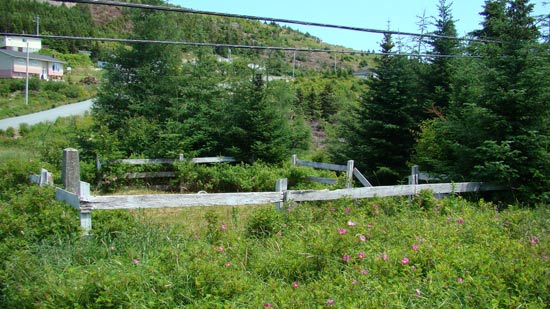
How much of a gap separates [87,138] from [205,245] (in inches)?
351

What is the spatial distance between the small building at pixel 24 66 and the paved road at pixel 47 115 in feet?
76.1

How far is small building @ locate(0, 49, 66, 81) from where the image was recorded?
203 ft

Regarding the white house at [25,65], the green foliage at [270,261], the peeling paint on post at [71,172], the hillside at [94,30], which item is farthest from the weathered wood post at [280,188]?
the white house at [25,65]

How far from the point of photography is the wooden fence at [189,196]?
5520mm

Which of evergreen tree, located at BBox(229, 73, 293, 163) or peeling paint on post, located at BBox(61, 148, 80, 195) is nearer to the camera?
peeling paint on post, located at BBox(61, 148, 80, 195)

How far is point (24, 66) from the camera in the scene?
63656 millimetres

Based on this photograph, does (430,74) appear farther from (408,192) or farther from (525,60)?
(408,192)

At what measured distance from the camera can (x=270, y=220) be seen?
599 centimetres

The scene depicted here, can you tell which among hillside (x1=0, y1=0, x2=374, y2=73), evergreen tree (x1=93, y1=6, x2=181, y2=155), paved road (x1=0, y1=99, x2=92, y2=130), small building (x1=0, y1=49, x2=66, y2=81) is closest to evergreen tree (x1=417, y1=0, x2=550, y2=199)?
evergreen tree (x1=93, y1=6, x2=181, y2=155)

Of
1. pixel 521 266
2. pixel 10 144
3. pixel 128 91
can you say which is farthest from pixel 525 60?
pixel 10 144

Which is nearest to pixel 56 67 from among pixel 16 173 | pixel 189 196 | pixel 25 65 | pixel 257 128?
pixel 25 65

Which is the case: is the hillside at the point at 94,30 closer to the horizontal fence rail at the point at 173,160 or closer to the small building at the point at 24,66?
the small building at the point at 24,66

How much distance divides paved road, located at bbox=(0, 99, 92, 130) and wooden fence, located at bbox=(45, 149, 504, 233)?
28.5 meters

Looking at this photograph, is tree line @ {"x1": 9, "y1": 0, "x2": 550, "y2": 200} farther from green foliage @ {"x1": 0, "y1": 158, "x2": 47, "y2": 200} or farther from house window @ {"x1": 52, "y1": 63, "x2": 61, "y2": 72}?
house window @ {"x1": 52, "y1": 63, "x2": 61, "y2": 72}
